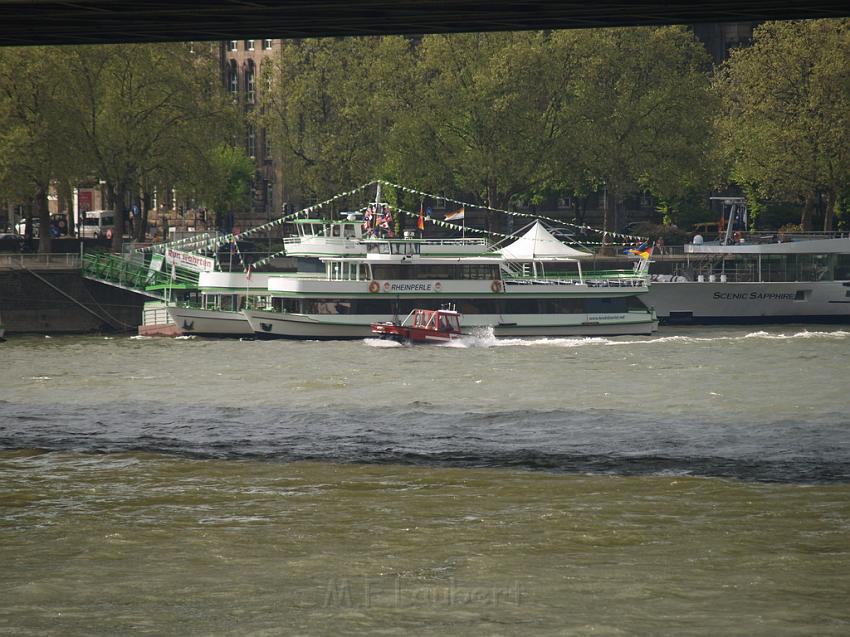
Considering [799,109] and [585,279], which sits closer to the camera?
[585,279]

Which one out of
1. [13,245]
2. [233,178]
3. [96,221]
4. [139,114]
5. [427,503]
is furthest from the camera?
[96,221]

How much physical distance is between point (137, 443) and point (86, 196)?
3019 inches

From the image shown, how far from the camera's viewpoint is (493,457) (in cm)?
2906

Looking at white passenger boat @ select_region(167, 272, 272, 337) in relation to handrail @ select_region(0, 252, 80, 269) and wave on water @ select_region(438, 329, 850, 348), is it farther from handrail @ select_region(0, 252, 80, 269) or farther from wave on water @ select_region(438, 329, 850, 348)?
wave on water @ select_region(438, 329, 850, 348)

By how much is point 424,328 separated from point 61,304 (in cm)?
1575

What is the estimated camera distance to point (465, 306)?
59250 millimetres

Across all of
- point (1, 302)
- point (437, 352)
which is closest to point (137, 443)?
point (437, 352)

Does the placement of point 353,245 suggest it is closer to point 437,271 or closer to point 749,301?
point 437,271

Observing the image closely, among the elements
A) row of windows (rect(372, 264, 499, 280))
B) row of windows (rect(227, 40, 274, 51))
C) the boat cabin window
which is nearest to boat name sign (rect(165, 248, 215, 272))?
the boat cabin window

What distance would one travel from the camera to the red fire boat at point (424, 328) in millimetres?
54969

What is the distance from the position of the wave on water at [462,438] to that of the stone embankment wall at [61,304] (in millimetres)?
24725

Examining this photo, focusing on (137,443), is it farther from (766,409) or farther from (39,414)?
(766,409)

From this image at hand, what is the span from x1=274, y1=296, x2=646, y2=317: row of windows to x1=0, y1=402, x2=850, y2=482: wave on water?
70.7 feet

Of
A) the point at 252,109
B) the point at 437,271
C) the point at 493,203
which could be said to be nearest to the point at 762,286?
the point at 493,203
